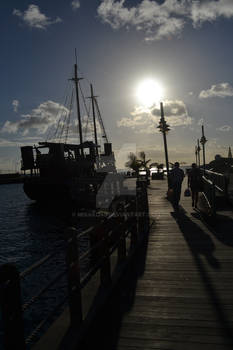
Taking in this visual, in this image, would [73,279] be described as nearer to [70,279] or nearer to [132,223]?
[70,279]

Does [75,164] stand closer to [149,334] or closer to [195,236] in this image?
[195,236]

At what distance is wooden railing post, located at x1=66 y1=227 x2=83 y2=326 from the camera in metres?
3.46

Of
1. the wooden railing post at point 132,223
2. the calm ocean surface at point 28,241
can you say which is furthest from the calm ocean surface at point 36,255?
the wooden railing post at point 132,223

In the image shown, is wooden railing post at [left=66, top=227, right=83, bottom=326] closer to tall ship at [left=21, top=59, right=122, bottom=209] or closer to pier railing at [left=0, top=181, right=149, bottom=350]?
pier railing at [left=0, top=181, right=149, bottom=350]

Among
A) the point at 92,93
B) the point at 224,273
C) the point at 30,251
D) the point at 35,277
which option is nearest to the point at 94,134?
the point at 92,93

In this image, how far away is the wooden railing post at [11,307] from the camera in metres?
2.33

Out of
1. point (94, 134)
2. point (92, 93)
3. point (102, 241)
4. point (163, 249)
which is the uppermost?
point (92, 93)

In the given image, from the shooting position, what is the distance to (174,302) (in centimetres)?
435

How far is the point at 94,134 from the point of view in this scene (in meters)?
58.9

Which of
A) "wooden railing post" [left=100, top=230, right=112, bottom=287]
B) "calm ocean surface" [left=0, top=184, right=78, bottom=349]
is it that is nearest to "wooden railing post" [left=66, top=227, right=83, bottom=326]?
"calm ocean surface" [left=0, top=184, right=78, bottom=349]

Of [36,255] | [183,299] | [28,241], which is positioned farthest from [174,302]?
→ [28,241]

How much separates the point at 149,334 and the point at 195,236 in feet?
17.7

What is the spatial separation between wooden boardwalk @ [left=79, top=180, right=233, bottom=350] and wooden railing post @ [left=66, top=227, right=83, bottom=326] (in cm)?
34

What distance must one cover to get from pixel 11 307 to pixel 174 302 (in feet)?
9.37
